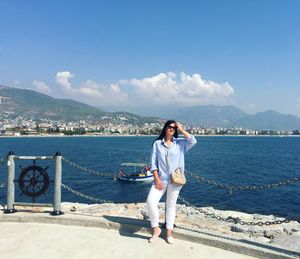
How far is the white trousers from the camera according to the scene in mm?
5875

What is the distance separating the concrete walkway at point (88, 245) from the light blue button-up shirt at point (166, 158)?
1.21m

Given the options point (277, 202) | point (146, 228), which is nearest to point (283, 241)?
point (146, 228)

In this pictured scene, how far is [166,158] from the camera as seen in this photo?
19.8ft

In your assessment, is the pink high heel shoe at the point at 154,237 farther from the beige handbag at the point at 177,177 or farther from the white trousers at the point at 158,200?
the beige handbag at the point at 177,177

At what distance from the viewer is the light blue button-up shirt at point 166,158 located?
600 centimetres

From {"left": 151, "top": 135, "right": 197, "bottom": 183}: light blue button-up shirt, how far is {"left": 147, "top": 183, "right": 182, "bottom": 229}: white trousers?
0.20m

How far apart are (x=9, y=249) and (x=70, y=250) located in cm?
105

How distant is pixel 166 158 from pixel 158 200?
75cm

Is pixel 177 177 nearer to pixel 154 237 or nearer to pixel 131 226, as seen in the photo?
pixel 154 237

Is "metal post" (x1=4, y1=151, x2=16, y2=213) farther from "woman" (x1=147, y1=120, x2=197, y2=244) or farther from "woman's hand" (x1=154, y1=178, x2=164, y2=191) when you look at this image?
"woman's hand" (x1=154, y1=178, x2=164, y2=191)

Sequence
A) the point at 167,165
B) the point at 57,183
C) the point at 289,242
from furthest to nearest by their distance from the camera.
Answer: the point at 57,183
the point at 289,242
the point at 167,165

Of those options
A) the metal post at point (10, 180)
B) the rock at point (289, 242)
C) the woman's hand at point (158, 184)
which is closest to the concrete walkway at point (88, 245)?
the metal post at point (10, 180)

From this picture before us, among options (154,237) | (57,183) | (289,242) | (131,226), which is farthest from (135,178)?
(154,237)

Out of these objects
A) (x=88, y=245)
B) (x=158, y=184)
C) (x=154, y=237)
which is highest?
(x=158, y=184)
